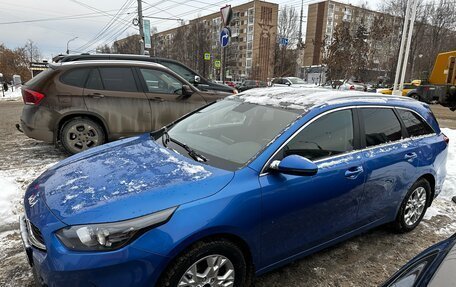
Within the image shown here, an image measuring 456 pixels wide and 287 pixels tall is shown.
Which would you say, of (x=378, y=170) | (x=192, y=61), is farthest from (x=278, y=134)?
(x=192, y=61)

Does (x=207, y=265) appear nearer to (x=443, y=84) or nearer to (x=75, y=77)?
(x=75, y=77)

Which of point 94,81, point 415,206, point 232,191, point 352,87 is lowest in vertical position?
point 415,206

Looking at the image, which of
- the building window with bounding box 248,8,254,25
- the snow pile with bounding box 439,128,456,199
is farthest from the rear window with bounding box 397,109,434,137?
the building window with bounding box 248,8,254,25

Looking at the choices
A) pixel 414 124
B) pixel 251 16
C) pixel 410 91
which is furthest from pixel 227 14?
pixel 251 16

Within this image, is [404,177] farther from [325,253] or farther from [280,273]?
[280,273]

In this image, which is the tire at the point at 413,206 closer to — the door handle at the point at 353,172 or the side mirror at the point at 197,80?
the door handle at the point at 353,172

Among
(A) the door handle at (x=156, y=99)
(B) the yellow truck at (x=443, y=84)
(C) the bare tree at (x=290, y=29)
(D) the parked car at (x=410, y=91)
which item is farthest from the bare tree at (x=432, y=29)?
(A) the door handle at (x=156, y=99)

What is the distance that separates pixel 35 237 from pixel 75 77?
4.38 m

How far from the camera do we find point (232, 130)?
9.96ft

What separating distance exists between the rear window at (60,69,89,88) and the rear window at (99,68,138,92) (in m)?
0.32

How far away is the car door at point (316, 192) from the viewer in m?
2.39

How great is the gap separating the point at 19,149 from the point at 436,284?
725cm

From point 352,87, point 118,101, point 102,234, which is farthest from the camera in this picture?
point 352,87

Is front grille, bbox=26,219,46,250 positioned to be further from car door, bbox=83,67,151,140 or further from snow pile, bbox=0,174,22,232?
car door, bbox=83,67,151,140
